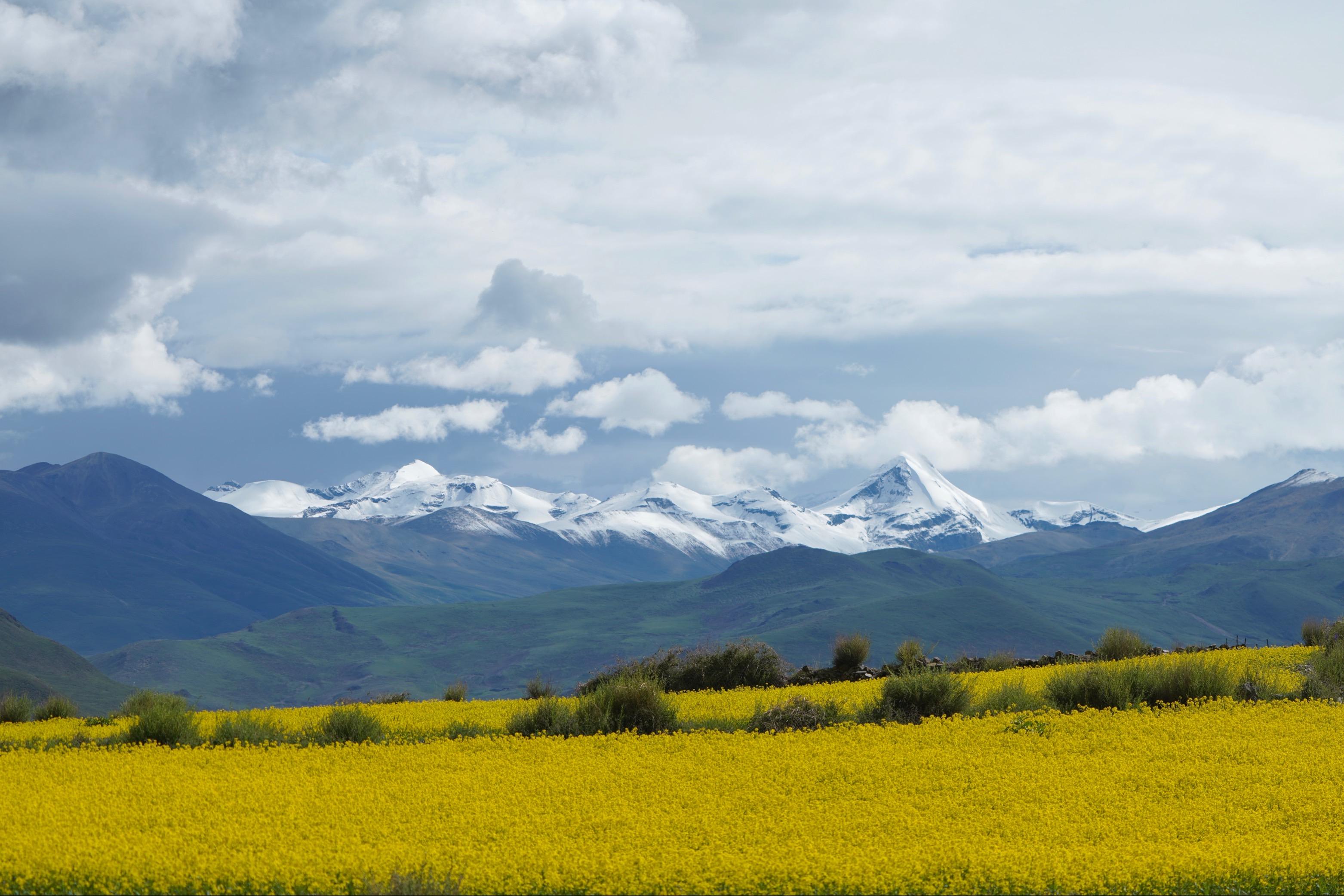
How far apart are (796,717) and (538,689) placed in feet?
35.4

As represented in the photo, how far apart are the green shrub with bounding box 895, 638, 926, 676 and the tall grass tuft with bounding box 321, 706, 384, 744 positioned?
45.2 ft

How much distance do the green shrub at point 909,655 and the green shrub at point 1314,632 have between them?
10.9 metres

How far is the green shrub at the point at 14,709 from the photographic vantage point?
2783 cm

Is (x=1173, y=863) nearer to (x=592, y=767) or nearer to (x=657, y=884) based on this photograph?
(x=657, y=884)

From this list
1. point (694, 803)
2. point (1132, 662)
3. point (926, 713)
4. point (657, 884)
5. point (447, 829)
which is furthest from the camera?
point (1132, 662)

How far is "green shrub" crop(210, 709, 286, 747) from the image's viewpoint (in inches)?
851

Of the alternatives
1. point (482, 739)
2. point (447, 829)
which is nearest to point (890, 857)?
point (447, 829)

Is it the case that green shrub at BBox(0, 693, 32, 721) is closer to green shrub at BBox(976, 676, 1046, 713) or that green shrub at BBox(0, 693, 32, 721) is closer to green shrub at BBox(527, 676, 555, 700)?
green shrub at BBox(527, 676, 555, 700)

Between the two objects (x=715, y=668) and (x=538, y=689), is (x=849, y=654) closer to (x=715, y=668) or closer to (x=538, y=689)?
(x=715, y=668)

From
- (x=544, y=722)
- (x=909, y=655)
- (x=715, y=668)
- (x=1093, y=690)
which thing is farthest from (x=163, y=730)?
(x=909, y=655)

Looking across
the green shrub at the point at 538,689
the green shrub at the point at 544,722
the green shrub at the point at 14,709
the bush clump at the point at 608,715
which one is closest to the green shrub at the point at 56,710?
the green shrub at the point at 14,709

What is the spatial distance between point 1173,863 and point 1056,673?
15.1 metres

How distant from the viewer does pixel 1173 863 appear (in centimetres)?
1242

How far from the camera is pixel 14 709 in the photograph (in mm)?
28047
